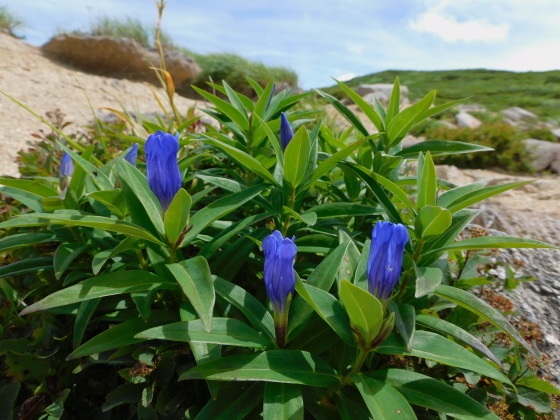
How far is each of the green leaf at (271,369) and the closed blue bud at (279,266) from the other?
0.50 feet

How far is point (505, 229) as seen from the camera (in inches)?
129

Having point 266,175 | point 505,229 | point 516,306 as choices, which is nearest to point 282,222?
point 266,175

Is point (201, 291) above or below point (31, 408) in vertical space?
above

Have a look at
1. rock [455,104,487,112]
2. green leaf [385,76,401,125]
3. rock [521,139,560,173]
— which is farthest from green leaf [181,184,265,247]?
rock [455,104,487,112]

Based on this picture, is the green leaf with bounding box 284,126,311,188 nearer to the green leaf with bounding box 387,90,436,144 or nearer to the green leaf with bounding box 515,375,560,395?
the green leaf with bounding box 387,90,436,144

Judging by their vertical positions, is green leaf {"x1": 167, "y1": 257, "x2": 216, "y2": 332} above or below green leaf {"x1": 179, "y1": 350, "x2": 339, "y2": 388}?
above

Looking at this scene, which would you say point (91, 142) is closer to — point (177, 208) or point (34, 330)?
point (34, 330)

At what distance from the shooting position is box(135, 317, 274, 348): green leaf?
3.81 ft

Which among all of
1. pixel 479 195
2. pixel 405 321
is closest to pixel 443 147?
pixel 479 195

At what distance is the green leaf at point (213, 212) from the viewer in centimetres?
138

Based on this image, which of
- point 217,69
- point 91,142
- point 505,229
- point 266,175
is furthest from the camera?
point 217,69

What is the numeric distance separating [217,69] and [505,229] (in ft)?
43.6

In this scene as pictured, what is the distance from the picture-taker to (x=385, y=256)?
1.10m

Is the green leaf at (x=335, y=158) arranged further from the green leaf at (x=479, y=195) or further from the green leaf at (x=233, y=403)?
the green leaf at (x=233, y=403)
